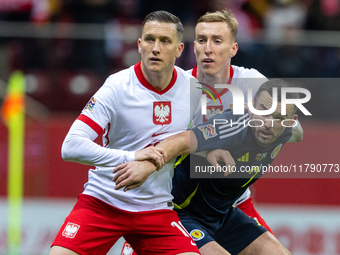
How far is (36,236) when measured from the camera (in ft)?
23.9

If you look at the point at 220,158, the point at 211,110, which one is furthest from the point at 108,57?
the point at 220,158

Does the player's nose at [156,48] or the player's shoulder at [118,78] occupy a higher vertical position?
the player's nose at [156,48]

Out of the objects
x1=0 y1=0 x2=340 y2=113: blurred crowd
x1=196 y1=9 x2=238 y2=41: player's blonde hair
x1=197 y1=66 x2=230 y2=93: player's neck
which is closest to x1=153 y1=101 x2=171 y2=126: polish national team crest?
x1=197 y1=66 x2=230 y2=93: player's neck

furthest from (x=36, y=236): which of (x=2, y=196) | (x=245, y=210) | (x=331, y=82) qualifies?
(x=331, y=82)

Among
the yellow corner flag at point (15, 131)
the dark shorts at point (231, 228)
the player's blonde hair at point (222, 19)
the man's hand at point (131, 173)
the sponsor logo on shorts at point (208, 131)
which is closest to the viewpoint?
the man's hand at point (131, 173)

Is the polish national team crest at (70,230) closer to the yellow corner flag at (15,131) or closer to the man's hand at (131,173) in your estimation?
the man's hand at (131,173)

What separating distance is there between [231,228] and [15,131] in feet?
16.2

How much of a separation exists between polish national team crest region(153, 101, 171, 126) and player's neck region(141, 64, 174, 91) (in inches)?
5.1

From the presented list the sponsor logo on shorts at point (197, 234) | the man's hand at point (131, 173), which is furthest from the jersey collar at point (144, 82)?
the sponsor logo on shorts at point (197, 234)

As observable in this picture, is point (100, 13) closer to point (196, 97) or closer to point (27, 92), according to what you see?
point (27, 92)

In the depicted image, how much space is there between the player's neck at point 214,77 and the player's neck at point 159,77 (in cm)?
110

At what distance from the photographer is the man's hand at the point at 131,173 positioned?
347 centimetres

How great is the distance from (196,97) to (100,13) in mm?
5501

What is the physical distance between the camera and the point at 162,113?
12.8ft
